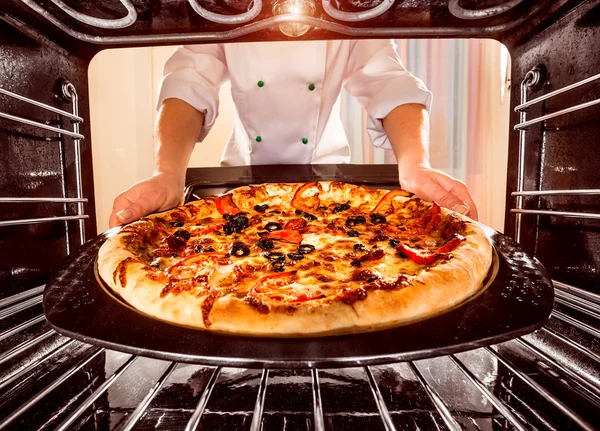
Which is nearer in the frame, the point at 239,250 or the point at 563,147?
the point at 563,147

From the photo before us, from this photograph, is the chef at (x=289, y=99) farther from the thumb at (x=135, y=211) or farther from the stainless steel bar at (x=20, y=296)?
the stainless steel bar at (x=20, y=296)

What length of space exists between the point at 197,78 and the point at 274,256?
1307 mm

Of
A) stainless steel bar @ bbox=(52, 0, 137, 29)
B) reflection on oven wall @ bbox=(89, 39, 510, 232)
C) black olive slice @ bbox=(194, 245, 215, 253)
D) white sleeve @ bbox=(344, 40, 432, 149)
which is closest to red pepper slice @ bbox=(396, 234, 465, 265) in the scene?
black olive slice @ bbox=(194, 245, 215, 253)

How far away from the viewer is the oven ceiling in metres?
1.01

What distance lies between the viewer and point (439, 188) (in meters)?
1.55

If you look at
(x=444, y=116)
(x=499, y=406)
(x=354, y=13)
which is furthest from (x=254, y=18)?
(x=444, y=116)

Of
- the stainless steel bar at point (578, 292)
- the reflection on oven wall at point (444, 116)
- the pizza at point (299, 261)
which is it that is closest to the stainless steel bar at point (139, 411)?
the pizza at point (299, 261)

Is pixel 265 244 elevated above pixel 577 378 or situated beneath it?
elevated above

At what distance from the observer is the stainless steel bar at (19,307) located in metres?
0.95

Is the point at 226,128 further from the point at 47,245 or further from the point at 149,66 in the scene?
the point at 47,245

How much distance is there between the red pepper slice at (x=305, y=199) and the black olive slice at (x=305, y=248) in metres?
0.50

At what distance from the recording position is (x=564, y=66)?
3.67 ft

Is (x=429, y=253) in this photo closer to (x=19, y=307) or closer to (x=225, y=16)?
(x=225, y=16)

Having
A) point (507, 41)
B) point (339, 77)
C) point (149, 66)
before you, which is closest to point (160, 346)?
point (507, 41)
